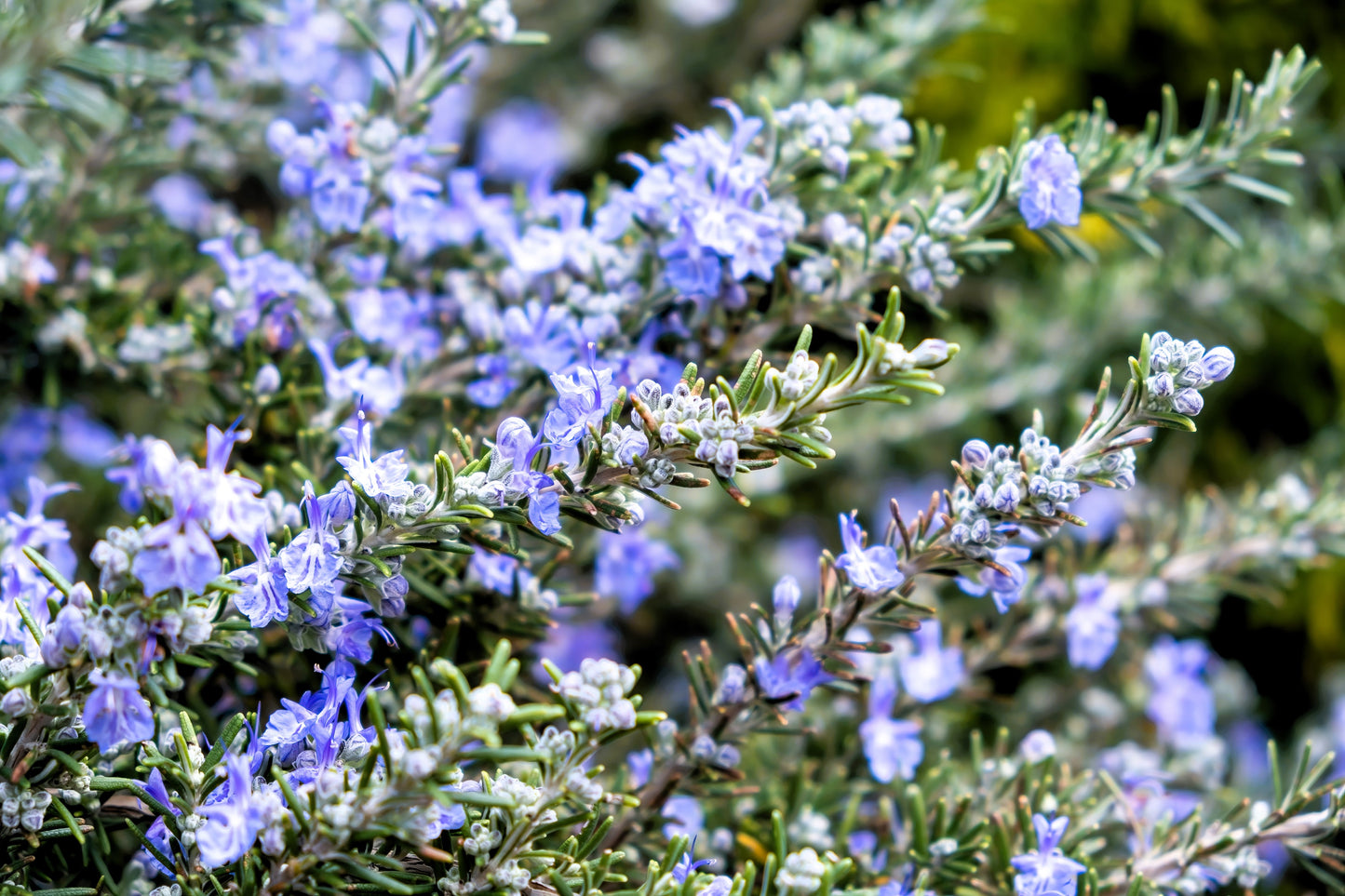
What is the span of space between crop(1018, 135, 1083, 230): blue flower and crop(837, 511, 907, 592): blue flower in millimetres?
427

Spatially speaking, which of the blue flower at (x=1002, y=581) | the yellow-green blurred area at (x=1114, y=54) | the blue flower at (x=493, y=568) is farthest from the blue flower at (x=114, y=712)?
the yellow-green blurred area at (x=1114, y=54)

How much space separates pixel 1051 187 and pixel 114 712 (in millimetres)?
1066

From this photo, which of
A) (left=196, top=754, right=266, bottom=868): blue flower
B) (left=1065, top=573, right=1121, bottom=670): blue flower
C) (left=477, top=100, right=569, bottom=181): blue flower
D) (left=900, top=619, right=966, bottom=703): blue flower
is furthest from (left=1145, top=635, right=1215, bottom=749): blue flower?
(left=477, top=100, right=569, bottom=181): blue flower

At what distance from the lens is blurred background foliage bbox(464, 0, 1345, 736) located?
79.5 inches

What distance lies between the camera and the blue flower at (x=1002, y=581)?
102 cm

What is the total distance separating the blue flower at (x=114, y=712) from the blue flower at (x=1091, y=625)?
115 centimetres

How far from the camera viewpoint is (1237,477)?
2.29m

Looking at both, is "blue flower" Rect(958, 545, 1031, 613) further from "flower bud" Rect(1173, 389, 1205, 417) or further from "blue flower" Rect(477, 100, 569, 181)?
"blue flower" Rect(477, 100, 569, 181)

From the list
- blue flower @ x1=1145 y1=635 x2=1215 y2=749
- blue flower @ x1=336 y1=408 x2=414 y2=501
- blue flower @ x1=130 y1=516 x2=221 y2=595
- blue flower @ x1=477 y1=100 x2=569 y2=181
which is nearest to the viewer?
blue flower @ x1=130 y1=516 x2=221 y2=595

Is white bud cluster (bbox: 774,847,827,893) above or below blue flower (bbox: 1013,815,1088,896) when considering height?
above

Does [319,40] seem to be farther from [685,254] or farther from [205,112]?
[685,254]

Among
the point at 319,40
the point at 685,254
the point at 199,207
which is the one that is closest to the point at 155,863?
the point at 685,254

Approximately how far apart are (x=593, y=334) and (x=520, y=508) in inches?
13.1

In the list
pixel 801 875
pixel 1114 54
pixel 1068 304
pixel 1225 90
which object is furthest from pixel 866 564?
pixel 1225 90
